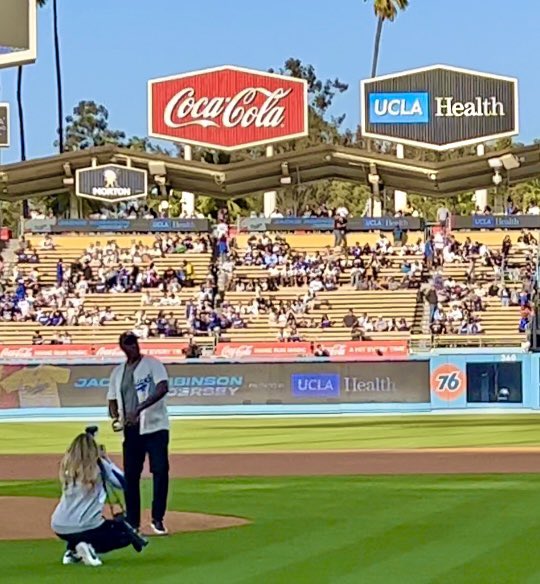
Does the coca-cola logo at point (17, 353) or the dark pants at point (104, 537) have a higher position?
the dark pants at point (104, 537)

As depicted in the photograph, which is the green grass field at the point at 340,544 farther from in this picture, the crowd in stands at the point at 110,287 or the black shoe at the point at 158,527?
the crowd in stands at the point at 110,287

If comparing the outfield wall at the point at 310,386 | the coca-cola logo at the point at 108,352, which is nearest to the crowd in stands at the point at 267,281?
the coca-cola logo at the point at 108,352

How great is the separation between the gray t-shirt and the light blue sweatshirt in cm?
167

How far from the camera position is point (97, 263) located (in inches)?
1946

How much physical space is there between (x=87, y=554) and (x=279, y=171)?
4268 cm

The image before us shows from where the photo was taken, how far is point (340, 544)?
1136 cm

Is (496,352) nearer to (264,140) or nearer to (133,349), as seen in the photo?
(264,140)

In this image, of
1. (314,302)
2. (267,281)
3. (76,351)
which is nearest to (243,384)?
(76,351)

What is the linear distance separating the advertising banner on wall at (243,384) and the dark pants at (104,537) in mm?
25716

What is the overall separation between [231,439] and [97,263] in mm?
21462

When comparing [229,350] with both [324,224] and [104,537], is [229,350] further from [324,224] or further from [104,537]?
[104,537]

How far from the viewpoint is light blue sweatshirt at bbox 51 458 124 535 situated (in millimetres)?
10078

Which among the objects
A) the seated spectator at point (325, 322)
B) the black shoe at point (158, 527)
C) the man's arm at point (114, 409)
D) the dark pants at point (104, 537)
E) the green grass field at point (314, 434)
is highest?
the man's arm at point (114, 409)

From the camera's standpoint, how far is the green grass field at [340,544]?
31.3ft
